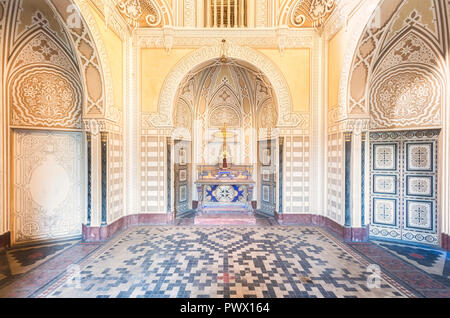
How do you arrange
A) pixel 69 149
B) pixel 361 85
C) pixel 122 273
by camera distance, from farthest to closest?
1. pixel 69 149
2. pixel 361 85
3. pixel 122 273

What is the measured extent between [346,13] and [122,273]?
25.5 ft

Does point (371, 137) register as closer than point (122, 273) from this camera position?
No

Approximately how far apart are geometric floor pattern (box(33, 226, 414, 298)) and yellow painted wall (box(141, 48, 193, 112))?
4039 millimetres

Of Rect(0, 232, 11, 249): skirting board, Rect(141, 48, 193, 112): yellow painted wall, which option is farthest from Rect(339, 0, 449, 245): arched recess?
Rect(0, 232, 11, 249): skirting board

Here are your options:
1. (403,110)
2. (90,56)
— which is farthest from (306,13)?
(90,56)

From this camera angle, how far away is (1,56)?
→ 4926 mm

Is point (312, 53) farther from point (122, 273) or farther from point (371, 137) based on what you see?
point (122, 273)

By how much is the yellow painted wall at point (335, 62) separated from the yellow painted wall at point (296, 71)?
623 millimetres

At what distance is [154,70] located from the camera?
22.7 ft

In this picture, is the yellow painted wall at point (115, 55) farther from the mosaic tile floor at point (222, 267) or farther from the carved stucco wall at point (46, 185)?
the mosaic tile floor at point (222, 267)

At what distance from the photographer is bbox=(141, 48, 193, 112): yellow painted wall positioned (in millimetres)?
6910
